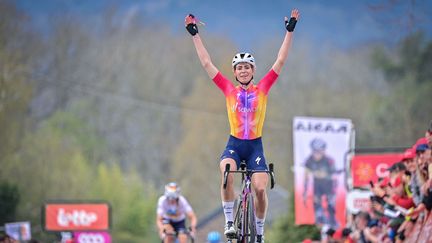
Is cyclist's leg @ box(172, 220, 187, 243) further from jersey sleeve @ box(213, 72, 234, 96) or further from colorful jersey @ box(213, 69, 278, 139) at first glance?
jersey sleeve @ box(213, 72, 234, 96)

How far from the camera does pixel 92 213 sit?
31.0 meters

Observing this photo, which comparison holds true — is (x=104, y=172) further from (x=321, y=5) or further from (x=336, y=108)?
(x=321, y=5)

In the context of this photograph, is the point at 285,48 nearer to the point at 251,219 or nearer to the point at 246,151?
the point at 246,151

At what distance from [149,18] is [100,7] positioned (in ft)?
16.0

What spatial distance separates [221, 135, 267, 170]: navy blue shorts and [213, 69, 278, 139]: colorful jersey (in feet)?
0.24

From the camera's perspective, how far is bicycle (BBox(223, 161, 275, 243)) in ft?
44.7

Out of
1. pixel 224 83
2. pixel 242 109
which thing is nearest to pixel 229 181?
pixel 242 109

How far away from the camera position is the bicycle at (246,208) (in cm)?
1362

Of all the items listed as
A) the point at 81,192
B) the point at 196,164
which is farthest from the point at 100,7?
the point at 81,192

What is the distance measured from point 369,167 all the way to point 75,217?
945 centimetres

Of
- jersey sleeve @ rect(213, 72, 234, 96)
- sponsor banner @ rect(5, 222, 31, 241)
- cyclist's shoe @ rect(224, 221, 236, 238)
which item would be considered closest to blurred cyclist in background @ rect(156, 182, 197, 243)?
jersey sleeve @ rect(213, 72, 234, 96)

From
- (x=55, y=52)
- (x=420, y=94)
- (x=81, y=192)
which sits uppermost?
(x=55, y=52)

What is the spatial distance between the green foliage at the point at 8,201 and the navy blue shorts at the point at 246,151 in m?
44.8

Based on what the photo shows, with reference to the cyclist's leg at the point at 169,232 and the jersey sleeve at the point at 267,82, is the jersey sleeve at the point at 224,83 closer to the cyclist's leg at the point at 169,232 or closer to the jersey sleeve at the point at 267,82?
the jersey sleeve at the point at 267,82
